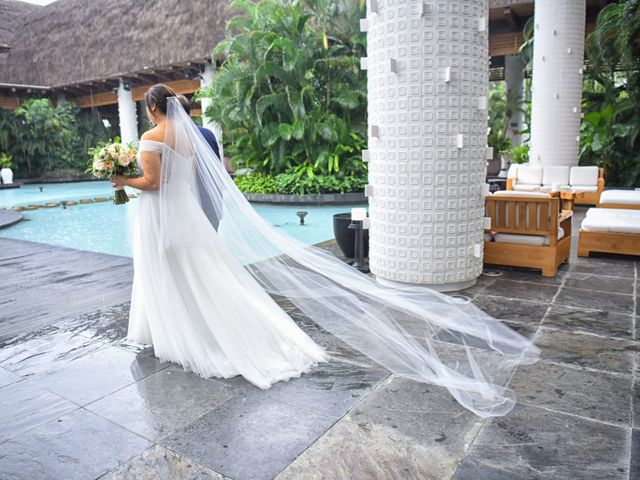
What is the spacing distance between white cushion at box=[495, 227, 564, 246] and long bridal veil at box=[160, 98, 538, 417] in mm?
1477

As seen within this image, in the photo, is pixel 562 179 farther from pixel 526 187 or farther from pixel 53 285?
pixel 53 285

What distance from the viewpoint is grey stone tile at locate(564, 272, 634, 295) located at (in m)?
4.22

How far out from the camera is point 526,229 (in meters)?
4.80

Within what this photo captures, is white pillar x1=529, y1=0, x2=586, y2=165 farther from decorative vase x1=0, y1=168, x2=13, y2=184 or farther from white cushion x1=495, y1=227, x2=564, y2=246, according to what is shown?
decorative vase x1=0, y1=168, x2=13, y2=184

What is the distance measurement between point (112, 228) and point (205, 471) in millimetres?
8266

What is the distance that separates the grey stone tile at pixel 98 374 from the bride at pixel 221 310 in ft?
0.46

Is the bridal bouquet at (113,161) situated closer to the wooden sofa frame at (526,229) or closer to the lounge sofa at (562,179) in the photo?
the wooden sofa frame at (526,229)

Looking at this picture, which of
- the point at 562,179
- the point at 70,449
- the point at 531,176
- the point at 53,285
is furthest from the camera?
the point at 531,176

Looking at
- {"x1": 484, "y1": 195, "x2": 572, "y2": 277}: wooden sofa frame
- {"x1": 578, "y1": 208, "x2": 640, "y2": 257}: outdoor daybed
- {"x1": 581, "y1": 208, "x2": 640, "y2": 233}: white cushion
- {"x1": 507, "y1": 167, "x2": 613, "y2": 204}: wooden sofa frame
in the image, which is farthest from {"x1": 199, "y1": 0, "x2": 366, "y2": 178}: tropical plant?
{"x1": 484, "y1": 195, "x2": 572, "y2": 277}: wooden sofa frame

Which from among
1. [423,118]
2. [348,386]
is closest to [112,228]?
[423,118]

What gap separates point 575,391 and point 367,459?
119 centimetres

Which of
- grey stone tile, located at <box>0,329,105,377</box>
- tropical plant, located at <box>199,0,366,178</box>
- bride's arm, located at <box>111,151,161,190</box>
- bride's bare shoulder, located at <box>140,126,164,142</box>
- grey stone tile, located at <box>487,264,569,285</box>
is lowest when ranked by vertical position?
grey stone tile, located at <box>0,329,105,377</box>

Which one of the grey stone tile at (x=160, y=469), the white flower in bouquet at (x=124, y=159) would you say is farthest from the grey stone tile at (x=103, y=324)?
the grey stone tile at (x=160, y=469)

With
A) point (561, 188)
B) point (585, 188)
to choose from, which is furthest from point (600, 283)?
point (585, 188)
